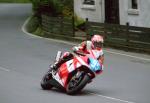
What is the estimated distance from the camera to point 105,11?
3547cm

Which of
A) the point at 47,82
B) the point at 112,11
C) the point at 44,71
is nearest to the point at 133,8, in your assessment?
the point at 112,11

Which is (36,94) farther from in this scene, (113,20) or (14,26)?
(14,26)

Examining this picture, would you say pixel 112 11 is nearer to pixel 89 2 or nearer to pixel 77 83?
pixel 89 2

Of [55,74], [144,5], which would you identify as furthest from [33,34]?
[55,74]

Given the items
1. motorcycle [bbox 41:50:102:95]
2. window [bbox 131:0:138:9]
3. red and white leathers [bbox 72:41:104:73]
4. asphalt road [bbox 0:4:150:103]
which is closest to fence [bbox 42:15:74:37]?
asphalt road [bbox 0:4:150:103]

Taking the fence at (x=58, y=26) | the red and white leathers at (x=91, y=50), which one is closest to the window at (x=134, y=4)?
the fence at (x=58, y=26)

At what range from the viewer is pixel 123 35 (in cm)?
2761

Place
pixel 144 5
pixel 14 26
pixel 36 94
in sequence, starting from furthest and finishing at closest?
pixel 14 26 < pixel 144 5 < pixel 36 94

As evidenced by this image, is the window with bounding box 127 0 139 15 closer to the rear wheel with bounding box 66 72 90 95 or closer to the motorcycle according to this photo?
the motorcycle

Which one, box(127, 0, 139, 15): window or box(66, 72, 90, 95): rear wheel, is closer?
box(66, 72, 90, 95): rear wheel

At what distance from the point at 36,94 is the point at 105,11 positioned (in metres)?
20.3

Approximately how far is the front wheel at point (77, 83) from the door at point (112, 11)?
1944 cm

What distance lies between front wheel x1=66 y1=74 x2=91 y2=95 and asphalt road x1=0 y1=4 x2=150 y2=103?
7.2 inches

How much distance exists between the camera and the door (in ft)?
113
